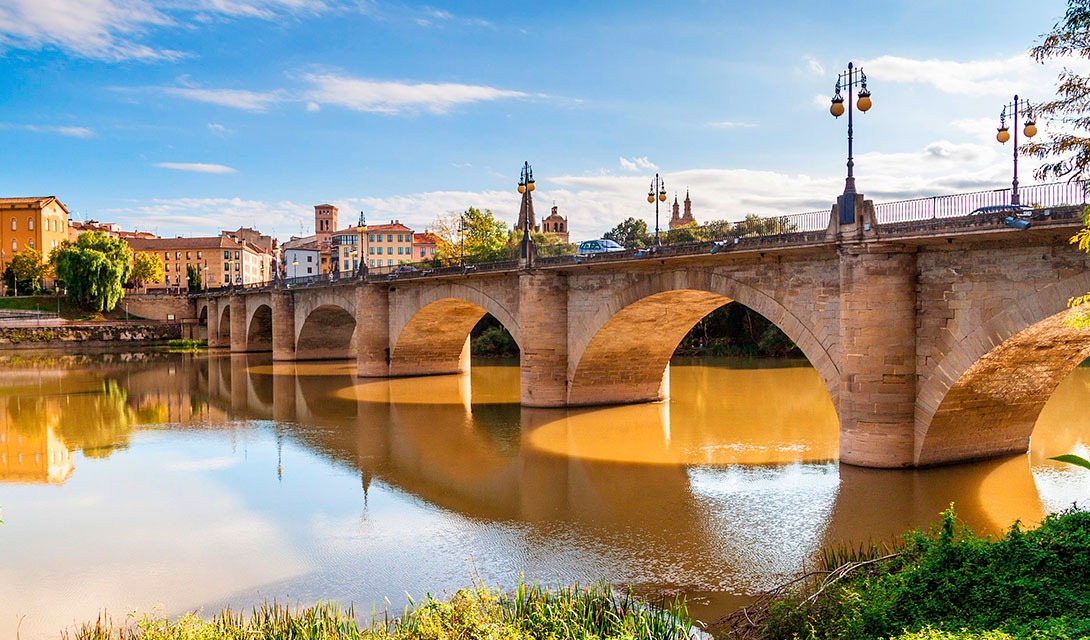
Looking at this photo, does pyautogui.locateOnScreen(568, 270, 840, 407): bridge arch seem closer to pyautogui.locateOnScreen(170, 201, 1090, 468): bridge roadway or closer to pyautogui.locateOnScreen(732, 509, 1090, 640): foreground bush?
pyautogui.locateOnScreen(170, 201, 1090, 468): bridge roadway

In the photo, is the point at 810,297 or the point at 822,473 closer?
the point at 822,473

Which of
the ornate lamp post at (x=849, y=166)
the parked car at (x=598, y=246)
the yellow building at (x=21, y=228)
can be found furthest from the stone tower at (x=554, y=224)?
the ornate lamp post at (x=849, y=166)

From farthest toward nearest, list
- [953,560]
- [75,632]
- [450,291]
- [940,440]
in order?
1. [450,291]
2. [940,440]
3. [75,632]
4. [953,560]

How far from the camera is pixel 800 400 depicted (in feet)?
95.6

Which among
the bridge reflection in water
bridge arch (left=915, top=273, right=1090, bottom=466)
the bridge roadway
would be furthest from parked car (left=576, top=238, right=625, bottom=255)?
bridge arch (left=915, top=273, right=1090, bottom=466)

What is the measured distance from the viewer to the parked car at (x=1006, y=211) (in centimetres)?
1413

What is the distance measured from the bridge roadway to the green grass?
8762 millimetres

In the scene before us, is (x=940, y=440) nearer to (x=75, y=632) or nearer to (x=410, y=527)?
(x=410, y=527)

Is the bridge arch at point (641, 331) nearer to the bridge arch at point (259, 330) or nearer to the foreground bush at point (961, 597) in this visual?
the foreground bush at point (961, 597)

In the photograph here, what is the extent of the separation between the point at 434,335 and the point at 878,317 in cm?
2737

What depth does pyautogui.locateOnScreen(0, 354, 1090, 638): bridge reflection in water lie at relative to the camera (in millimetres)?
11859

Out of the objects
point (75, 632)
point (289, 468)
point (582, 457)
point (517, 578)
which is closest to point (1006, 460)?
point (582, 457)

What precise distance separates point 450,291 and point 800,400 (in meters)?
15.1

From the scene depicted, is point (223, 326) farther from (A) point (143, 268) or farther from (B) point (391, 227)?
(B) point (391, 227)
